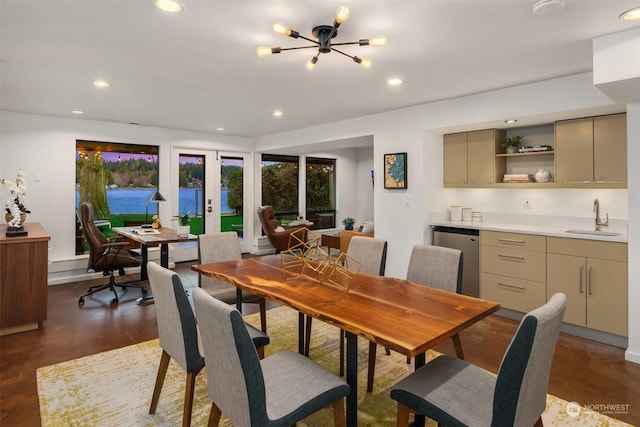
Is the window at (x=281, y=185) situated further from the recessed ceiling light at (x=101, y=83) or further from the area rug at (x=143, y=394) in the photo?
the area rug at (x=143, y=394)

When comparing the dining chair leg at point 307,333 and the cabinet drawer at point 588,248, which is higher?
the cabinet drawer at point 588,248

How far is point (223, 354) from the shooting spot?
139 cm

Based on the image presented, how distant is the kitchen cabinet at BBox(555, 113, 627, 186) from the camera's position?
328cm

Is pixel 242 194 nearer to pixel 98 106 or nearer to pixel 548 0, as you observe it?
pixel 98 106

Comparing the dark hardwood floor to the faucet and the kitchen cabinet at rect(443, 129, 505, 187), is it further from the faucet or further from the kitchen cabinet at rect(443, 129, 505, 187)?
the kitchen cabinet at rect(443, 129, 505, 187)

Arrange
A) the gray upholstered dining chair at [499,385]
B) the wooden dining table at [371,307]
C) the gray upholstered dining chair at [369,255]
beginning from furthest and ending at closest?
the gray upholstered dining chair at [369,255] → the wooden dining table at [371,307] → the gray upholstered dining chair at [499,385]

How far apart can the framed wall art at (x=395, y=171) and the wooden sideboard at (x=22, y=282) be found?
3.84 metres

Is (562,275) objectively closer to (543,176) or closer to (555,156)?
(543,176)

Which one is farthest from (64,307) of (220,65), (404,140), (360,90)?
(404,140)

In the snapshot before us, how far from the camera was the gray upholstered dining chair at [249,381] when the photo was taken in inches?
51.5

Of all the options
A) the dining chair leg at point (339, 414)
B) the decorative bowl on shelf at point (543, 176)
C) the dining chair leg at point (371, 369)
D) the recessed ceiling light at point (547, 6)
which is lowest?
the dining chair leg at point (371, 369)

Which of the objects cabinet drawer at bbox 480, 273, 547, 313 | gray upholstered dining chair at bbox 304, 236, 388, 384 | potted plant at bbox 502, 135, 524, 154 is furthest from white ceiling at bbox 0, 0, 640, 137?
cabinet drawer at bbox 480, 273, 547, 313

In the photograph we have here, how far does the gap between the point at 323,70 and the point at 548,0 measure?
5.66 ft

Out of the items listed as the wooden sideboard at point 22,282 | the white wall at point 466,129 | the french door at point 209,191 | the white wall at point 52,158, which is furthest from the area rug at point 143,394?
the french door at point 209,191
